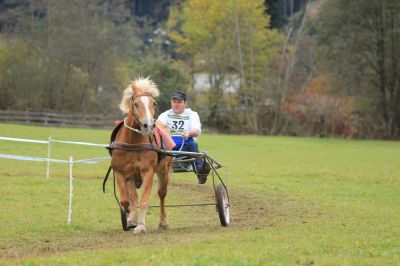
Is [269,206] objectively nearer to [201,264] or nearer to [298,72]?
[201,264]

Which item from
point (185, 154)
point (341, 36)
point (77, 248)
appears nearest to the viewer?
point (77, 248)

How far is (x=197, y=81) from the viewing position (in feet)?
220

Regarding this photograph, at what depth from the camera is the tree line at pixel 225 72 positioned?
55125mm

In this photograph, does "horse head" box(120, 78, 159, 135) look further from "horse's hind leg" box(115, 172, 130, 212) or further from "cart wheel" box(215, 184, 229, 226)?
"cart wheel" box(215, 184, 229, 226)

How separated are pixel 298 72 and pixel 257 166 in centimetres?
3848

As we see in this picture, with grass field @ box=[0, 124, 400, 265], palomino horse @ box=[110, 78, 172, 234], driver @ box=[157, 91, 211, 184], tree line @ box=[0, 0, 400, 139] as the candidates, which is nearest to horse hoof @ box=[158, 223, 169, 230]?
grass field @ box=[0, 124, 400, 265]

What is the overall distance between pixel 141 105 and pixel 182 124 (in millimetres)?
2142

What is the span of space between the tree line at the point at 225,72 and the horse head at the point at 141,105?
44.3 m

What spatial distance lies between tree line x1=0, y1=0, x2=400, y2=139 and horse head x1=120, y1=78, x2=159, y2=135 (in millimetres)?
44324

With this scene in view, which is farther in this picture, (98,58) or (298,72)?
(298,72)

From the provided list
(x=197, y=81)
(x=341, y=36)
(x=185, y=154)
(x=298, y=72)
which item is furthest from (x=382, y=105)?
(x=185, y=154)

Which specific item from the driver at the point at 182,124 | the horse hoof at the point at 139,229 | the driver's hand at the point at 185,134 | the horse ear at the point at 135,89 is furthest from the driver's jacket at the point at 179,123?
the horse hoof at the point at 139,229

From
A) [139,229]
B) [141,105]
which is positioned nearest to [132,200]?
[139,229]

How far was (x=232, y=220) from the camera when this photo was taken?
1299 centimetres
